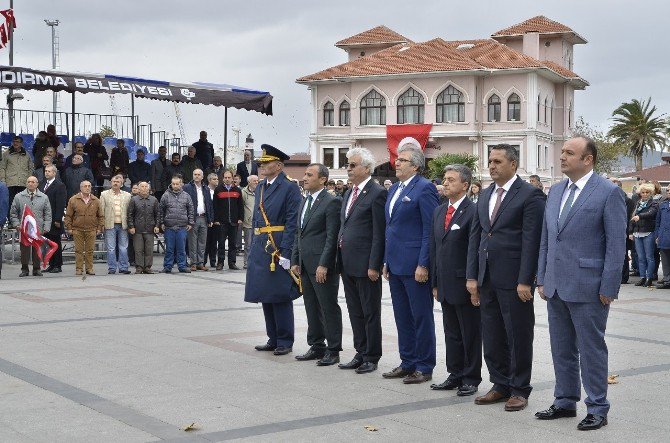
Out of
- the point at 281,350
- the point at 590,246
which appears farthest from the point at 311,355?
the point at 590,246

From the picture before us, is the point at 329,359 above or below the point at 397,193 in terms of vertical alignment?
below

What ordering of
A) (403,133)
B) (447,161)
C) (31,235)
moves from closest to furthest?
(31,235) < (447,161) < (403,133)

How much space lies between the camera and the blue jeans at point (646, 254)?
19.0 metres

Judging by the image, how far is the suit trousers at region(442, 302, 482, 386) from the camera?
309 inches

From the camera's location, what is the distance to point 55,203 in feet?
64.3

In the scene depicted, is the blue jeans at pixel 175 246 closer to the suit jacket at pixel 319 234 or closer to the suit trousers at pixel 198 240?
the suit trousers at pixel 198 240

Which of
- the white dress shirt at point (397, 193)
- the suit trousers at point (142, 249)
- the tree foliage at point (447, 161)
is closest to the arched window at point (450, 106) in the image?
the tree foliage at point (447, 161)

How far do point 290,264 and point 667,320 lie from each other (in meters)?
6.04

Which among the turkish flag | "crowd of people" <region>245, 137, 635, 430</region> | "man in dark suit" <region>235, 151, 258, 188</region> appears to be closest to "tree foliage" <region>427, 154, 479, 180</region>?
the turkish flag

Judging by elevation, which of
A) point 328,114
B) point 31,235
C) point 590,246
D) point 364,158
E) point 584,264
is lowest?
point 31,235

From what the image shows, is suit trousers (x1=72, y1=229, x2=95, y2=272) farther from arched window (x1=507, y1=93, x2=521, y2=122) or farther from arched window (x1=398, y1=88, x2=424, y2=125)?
arched window (x1=398, y1=88, x2=424, y2=125)

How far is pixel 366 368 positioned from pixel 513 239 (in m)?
2.20

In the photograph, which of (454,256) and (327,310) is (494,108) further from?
(454,256)

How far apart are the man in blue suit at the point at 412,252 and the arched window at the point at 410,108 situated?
223 feet
